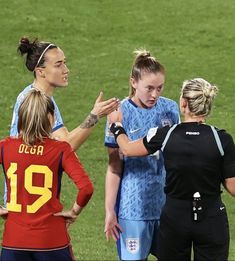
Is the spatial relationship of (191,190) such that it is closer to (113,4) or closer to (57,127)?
(57,127)

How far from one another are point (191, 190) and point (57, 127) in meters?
1.25

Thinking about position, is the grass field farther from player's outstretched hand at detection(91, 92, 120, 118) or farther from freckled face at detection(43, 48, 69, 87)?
player's outstretched hand at detection(91, 92, 120, 118)

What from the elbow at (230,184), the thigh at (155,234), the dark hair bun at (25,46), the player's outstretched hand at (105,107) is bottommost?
the thigh at (155,234)

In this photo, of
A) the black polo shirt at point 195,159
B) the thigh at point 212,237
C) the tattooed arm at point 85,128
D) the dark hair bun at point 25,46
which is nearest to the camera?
the black polo shirt at point 195,159

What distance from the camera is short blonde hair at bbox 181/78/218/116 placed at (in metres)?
6.66

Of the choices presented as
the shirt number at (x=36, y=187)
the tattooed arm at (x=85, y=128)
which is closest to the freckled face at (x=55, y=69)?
the tattooed arm at (x=85, y=128)

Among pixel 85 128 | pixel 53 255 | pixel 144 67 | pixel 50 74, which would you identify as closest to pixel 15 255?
pixel 53 255

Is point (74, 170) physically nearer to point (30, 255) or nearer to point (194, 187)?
point (30, 255)

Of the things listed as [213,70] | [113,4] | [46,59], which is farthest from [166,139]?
[113,4]

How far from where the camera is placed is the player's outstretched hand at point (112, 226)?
288 inches

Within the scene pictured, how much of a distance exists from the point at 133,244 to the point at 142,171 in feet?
1.95

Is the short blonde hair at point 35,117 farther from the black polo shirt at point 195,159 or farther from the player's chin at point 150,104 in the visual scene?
the player's chin at point 150,104

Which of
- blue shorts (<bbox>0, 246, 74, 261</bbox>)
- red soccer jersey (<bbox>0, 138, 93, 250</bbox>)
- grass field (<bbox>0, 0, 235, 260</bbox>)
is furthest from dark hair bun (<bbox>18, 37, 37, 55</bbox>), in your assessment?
grass field (<bbox>0, 0, 235, 260</bbox>)

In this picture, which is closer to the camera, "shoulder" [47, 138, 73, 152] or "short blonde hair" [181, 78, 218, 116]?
"shoulder" [47, 138, 73, 152]
